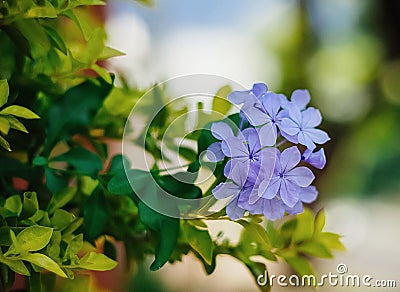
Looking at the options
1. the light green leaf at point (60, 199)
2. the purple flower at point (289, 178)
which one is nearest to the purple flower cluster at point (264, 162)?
the purple flower at point (289, 178)

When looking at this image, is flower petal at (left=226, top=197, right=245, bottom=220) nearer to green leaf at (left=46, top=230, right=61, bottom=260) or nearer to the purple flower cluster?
the purple flower cluster

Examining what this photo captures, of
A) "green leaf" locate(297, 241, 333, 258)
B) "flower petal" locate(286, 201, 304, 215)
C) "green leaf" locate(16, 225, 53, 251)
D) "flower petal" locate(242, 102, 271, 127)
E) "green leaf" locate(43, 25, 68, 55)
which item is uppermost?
"green leaf" locate(43, 25, 68, 55)

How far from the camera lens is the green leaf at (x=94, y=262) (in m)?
0.36

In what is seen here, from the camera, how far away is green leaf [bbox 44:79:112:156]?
1.41ft

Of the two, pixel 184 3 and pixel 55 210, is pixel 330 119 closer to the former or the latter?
pixel 184 3

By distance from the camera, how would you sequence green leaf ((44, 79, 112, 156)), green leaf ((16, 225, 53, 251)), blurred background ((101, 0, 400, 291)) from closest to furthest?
green leaf ((16, 225, 53, 251)), green leaf ((44, 79, 112, 156)), blurred background ((101, 0, 400, 291))

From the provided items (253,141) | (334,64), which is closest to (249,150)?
(253,141)

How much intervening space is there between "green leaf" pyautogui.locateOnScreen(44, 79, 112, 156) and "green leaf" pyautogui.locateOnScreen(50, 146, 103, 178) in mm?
13

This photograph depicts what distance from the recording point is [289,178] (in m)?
0.35

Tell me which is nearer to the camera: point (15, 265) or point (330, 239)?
point (15, 265)

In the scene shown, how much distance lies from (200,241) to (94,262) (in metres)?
0.07

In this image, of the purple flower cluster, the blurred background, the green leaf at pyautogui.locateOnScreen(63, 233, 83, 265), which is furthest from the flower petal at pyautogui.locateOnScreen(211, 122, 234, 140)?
the blurred background

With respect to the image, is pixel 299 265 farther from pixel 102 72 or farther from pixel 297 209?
pixel 102 72

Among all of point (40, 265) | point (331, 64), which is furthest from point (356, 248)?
point (40, 265)
